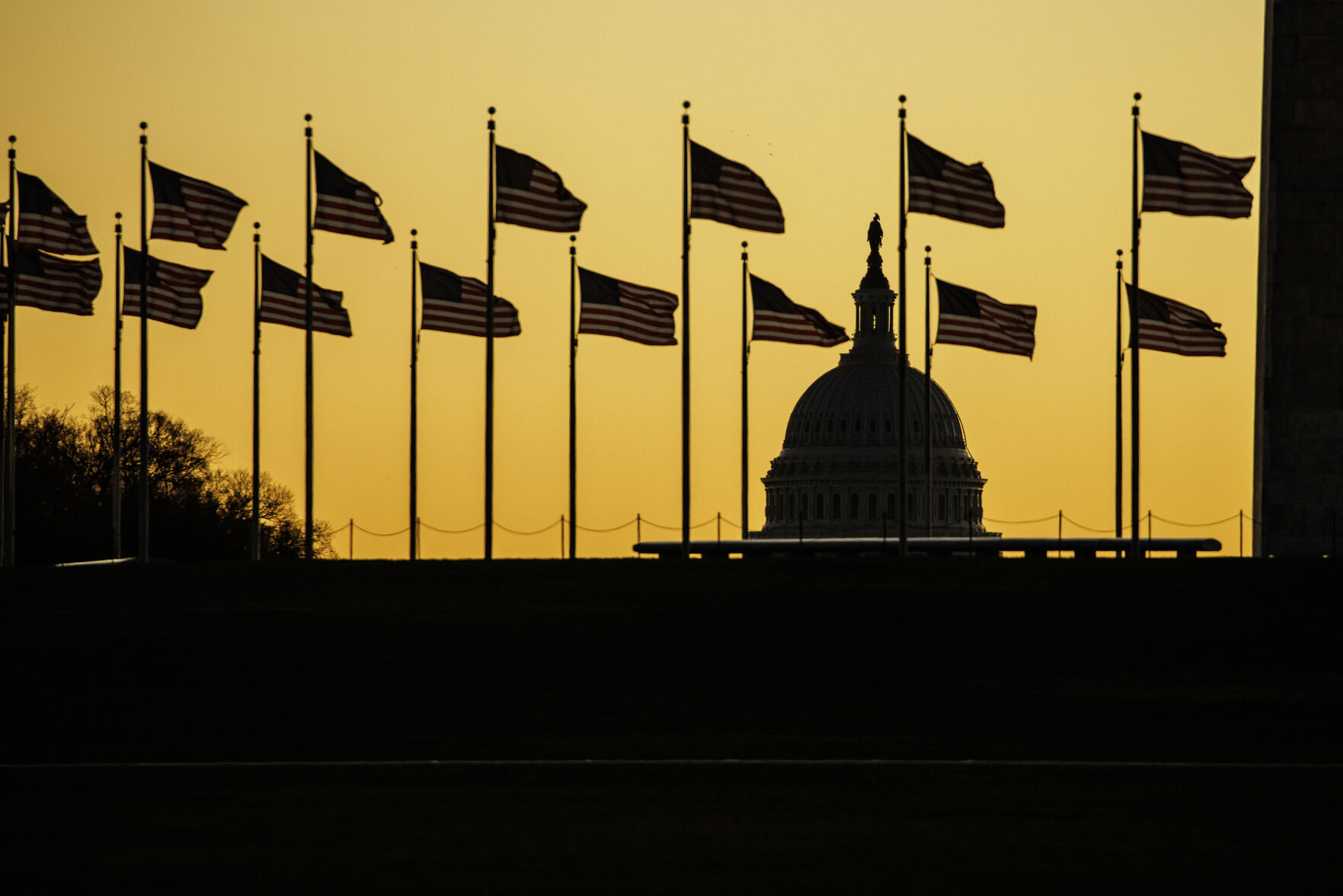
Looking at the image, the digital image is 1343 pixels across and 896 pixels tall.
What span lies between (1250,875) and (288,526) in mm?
76435

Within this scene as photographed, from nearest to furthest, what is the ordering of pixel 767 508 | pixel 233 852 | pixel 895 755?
pixel 233 852, pixel 895 755, pixel 767 508

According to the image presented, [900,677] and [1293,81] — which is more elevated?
[1293,81]

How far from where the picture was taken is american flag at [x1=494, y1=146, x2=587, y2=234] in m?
40.5

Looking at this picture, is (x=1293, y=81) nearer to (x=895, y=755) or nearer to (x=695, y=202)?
(x=695, y=202)

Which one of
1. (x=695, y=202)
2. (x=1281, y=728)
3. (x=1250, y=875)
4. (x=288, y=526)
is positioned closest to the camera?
(x=1250, y=875)

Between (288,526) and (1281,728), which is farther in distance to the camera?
(288,526)

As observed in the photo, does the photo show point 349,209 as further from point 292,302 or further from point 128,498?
point 128,498

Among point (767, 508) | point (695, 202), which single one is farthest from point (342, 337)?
point (767, 508)

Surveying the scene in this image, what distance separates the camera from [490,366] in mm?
44500

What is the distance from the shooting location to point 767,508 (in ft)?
571

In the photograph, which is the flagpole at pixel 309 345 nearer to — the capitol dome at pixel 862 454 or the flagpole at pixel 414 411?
the flagpole at pixel 414 411

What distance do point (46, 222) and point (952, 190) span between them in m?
16.0

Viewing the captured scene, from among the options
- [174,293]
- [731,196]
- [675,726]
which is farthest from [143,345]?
[675,726]

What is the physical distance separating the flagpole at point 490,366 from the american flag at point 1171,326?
11712 mm
